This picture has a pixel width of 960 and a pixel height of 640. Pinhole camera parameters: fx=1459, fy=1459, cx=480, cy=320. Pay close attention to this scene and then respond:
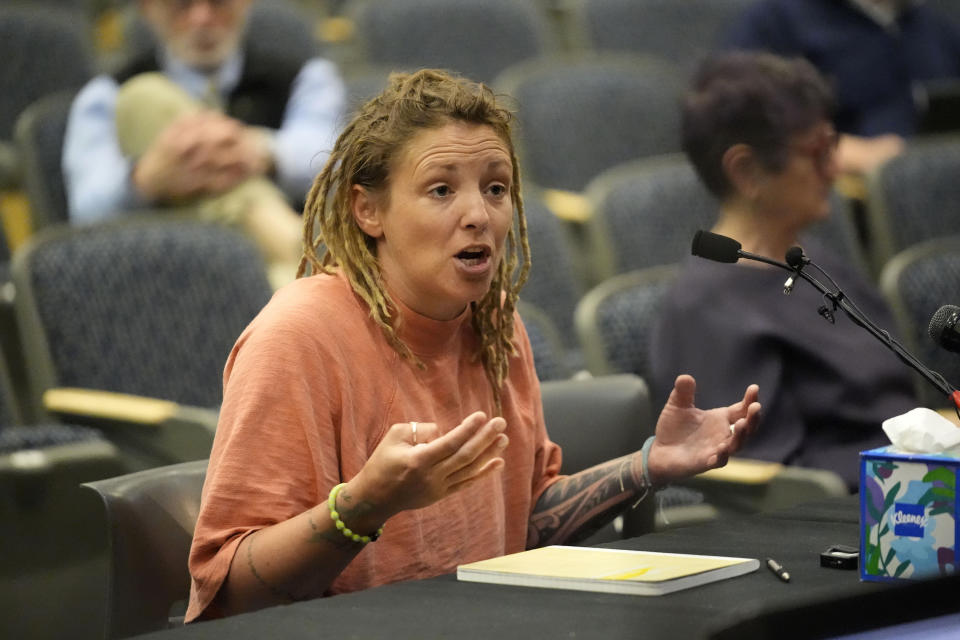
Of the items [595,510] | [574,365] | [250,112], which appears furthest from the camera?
[250,112]

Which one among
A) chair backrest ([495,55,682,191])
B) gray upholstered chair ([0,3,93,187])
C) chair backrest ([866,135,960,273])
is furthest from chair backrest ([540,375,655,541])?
gray upholstered chair ([0,3,93,187])

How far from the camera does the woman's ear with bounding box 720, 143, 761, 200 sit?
2244mm

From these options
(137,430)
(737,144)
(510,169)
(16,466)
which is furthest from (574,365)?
(510,169)

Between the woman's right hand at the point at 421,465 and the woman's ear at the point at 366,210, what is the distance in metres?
0.35

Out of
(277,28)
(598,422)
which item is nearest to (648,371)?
(598,422)

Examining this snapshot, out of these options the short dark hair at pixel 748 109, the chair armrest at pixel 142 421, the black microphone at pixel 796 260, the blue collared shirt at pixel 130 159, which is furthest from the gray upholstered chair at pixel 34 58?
the black microphone at pixel 796 260

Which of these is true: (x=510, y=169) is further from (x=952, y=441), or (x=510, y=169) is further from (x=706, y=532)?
(x=952, y=441)

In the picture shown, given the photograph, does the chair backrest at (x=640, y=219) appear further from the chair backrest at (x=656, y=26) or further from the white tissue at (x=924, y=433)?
the white tissue at (x=924, y=433)

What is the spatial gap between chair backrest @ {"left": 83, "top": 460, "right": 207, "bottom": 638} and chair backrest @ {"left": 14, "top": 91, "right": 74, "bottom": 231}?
5.50 ft

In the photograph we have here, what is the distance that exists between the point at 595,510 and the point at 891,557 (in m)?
0.51

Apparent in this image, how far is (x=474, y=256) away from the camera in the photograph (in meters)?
1.52

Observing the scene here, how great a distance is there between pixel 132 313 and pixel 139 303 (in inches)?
0.8

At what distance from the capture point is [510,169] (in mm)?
1544

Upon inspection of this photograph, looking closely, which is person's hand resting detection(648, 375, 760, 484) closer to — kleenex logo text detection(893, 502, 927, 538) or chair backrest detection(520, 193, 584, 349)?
kleenex logo text detection(893, 502, 927, 538)
